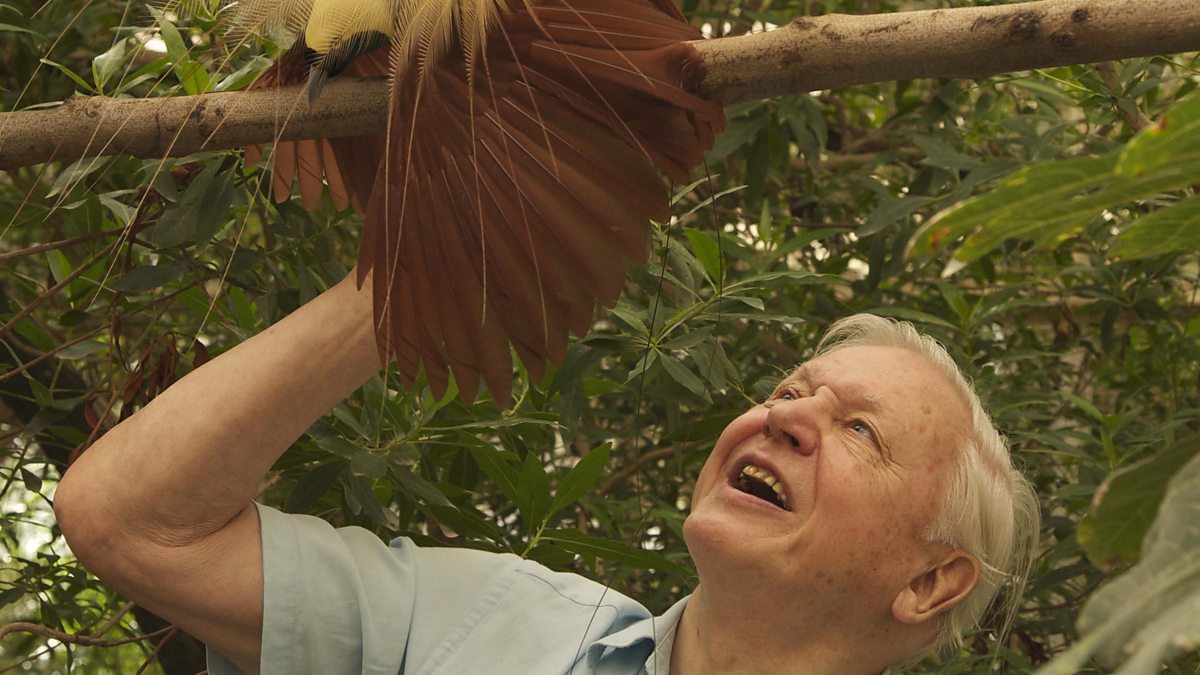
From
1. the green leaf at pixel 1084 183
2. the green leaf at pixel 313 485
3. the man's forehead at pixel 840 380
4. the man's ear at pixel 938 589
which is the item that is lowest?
the green leaf at pixel 313 485

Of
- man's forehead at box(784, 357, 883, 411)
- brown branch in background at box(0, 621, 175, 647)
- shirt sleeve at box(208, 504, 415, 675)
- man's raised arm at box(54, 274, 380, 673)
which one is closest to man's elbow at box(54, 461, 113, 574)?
man's raised arm at box(54, 274, 380, 673)

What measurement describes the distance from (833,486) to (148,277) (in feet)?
2.65

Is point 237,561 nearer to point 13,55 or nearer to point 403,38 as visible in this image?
point 403,38

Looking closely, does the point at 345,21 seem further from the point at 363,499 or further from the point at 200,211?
the point at 363,499

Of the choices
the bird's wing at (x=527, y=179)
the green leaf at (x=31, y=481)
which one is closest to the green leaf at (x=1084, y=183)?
the bird's wing at (x=527, y=179)

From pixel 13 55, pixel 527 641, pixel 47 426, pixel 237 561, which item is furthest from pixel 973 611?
pixel 13 55

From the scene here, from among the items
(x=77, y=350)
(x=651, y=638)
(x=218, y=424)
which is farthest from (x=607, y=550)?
(x=77, y=350)

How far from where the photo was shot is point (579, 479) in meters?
1.59

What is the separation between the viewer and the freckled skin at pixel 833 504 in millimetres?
1340

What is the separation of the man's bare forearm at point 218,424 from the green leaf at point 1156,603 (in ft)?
2.79

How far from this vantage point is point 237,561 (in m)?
1.28

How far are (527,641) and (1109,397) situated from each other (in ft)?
5.81

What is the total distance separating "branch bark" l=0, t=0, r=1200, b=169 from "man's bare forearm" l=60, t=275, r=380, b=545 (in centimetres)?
21

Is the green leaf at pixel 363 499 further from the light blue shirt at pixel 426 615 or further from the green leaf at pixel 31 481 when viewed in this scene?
the green leaf at pixel 31 481
